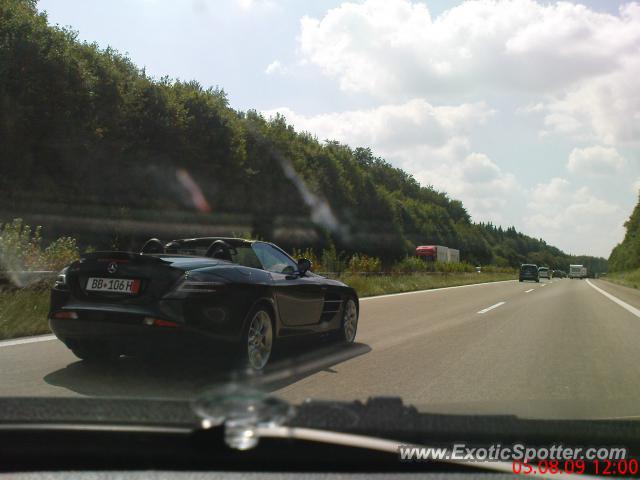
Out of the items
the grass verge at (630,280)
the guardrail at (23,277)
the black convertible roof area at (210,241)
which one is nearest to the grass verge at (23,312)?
the guardrail at (23,277)

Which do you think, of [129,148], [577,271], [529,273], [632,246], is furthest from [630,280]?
[632,246]

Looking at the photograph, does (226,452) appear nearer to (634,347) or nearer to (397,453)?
(397,453)

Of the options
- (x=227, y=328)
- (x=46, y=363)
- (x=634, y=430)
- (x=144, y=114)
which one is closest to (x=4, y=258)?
(x=46, y=363)

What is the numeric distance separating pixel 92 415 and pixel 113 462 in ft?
1.34

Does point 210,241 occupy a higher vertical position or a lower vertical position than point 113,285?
higher

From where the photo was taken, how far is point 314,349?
7.79 meters

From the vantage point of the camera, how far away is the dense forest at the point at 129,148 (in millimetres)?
31234

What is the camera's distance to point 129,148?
40.1 meters

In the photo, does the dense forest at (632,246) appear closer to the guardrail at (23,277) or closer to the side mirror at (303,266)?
the guardrail at (23,277)

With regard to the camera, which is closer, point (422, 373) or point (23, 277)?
point (422, 373)

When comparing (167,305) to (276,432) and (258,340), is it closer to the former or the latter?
(258,340)

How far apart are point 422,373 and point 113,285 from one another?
3.17 m

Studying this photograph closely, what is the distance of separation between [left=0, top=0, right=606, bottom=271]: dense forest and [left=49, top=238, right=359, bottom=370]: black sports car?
82.9ft

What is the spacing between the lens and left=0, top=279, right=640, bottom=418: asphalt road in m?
5.00
